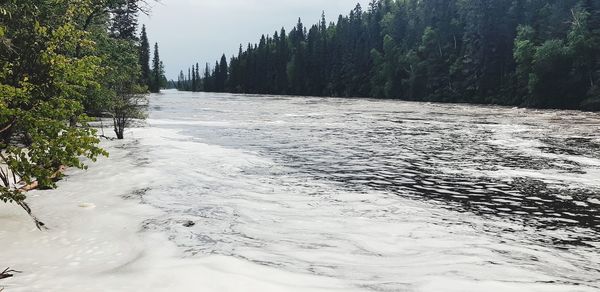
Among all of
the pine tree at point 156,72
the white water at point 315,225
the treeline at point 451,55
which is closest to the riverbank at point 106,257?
the white water at point 315,225

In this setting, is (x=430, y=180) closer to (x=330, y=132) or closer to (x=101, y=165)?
(x=101, y=165)

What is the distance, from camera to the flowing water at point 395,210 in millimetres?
7098

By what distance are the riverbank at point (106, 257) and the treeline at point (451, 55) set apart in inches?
2019

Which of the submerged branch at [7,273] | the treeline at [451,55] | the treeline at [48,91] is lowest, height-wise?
the submerged branch at [7,273]

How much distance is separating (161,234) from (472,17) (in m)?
78.5

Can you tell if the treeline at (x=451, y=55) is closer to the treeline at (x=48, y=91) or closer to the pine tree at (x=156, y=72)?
the pine tree at (x=156, y=72)

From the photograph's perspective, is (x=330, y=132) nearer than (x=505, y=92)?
Yes

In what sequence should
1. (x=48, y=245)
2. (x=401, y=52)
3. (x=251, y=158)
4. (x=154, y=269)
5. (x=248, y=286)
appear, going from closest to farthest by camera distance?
(x=248, y=286), (x=154, y=269), (x=48, y=245), (x=251, y=158), (x=401, y=52)

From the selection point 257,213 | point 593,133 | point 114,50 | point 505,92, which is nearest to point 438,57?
point 505,92

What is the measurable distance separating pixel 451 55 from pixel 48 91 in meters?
80.0

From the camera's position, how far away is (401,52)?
97812 mm

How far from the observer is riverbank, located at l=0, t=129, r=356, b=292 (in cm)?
632

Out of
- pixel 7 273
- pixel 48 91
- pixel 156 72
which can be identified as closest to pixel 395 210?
pixel 7 273

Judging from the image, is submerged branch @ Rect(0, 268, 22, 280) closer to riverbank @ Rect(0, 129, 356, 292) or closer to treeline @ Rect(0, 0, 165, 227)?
riverbank @ Rect(0, 129, 356, 292)
